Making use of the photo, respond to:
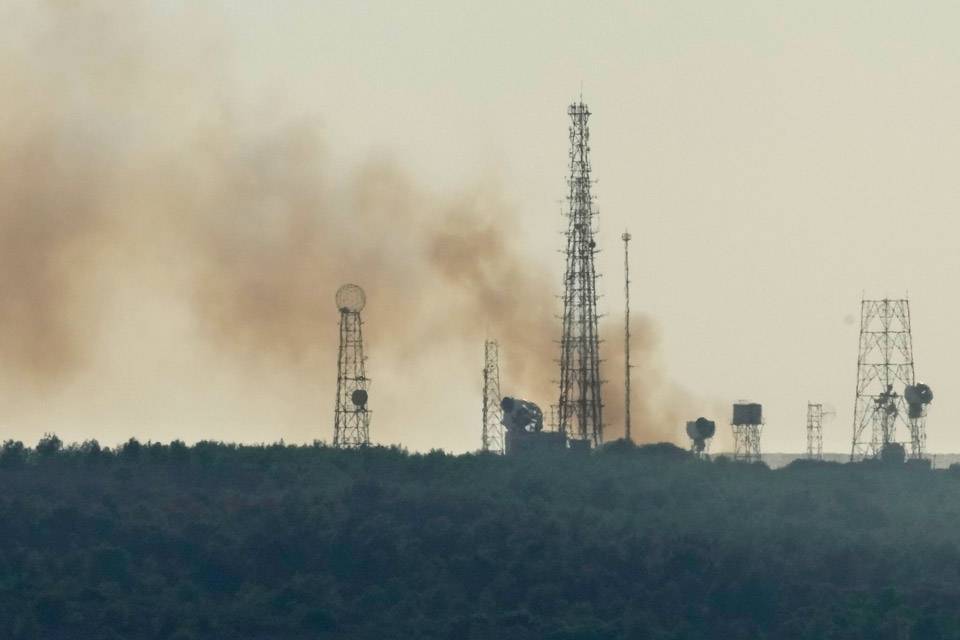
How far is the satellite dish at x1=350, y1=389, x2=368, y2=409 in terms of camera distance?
109188 mm

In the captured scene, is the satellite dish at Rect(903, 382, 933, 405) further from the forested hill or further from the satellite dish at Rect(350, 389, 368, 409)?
the satellite dish at Rect(350, 389, 368, 409)

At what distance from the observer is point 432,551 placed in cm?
10481

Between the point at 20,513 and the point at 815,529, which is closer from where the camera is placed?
the point at 20,513

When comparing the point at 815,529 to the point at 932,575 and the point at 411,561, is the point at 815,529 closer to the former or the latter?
the point at 932,575

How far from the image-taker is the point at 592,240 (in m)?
110

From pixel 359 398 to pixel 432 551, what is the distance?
981 cm

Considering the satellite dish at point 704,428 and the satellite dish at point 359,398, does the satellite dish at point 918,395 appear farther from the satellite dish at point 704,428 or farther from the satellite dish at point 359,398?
the satellite dish at point 359,398

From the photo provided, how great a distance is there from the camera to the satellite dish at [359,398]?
10919 centimetres

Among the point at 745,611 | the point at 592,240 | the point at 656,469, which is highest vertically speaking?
the point at 592,240

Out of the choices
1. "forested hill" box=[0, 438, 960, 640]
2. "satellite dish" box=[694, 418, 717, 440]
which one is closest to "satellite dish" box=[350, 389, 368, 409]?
"forested hill" box=[0, 438, 960, 640]

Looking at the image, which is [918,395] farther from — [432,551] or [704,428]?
[432,551]

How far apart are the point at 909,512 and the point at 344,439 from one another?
36881mm

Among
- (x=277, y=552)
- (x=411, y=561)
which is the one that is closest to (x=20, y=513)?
(x=277, y=552)

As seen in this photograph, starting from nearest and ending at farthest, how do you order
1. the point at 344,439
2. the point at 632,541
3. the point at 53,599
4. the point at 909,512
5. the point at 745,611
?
the point at 53,599 → the point at 745,611 → the point at 632,541 → the point at 344,439 → the point at 909,512
